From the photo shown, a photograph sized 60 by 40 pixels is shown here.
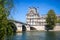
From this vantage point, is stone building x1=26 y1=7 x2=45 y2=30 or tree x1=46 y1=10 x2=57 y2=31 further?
stone building x1=26 y1=7 x2=45 y2=30

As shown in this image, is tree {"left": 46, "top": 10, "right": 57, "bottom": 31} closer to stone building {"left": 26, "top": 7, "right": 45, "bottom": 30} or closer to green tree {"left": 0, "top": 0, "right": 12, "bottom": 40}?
stone building {"left": 26, "top": 7, "right": 45, "bottom": 30}

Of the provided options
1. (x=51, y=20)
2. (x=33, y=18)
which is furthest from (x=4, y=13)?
(x=33, y=18)

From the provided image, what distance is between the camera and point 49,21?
5566 centimetres

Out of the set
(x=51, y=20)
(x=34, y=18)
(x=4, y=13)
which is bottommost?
(x=4, y=13)

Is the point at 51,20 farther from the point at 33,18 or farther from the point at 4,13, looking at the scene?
the point at 4,13

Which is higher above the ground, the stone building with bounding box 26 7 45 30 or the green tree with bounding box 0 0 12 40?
the stone building with bounding box 26 7 45 30

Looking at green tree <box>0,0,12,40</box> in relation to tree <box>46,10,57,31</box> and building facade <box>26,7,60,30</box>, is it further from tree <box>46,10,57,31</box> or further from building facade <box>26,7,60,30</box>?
building facade <box>26,7,60,30</box>

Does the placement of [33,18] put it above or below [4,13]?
above

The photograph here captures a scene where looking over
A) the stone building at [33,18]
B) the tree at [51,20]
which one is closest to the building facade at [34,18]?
the stone building at [33,18]

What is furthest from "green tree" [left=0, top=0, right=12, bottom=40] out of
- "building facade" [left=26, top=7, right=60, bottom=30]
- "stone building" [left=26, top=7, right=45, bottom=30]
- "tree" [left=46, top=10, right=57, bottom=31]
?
"stone building" [left=26, top=7, right=45, bottom=30]

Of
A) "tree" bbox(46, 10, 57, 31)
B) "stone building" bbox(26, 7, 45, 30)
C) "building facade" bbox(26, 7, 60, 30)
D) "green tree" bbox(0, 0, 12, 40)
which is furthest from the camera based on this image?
"stone building" bbox(26, 7, 45, 30)

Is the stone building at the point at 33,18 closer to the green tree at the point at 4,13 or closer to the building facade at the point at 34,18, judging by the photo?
the building facade at the point at 34,18

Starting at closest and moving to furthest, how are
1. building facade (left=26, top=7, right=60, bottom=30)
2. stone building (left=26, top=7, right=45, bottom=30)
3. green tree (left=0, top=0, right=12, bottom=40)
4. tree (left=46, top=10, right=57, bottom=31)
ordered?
1. green tree (left=0, top=0, right=12, bottom=40)
2. tree (left=46, top=10, right=57, bottom=31)
3. building facade (left=26, top=7, right=60, bottom=30)
4. stone building (left=26, top=7, right=45, bottom=30)

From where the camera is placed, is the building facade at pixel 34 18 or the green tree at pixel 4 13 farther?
the building facade at pixel 34 18
